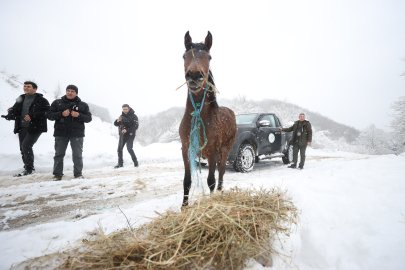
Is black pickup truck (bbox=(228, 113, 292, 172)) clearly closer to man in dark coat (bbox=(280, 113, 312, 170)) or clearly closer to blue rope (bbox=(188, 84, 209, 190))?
man in dark coat (bbox=(280, 113, 312, 170))

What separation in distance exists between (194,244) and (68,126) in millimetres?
4934

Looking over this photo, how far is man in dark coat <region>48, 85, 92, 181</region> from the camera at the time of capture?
174 inches

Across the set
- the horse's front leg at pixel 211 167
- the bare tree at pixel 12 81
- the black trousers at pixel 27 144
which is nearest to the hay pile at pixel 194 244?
the horse's front leg at pixel 211 167

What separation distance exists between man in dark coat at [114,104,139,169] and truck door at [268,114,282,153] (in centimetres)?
529

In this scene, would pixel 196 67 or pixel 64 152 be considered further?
pixel 64 152

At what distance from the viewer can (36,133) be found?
4.76 meters

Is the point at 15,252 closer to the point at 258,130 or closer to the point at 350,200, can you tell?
the point at 350,200

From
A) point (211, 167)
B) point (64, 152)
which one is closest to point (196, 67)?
point (211, 167)

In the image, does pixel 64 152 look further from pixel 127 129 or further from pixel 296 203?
pixel 296 203

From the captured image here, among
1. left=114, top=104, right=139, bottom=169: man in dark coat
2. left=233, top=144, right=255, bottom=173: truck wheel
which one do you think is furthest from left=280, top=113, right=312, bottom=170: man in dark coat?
left=114, top=104, right=139, bottom=169: man in dark coat

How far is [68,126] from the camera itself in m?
4.50

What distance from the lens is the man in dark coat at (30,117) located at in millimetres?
4641

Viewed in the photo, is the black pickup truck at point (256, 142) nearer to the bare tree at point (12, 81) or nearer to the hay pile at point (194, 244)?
the hay pile at point (194, 244)

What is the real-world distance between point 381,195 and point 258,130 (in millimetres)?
3739
